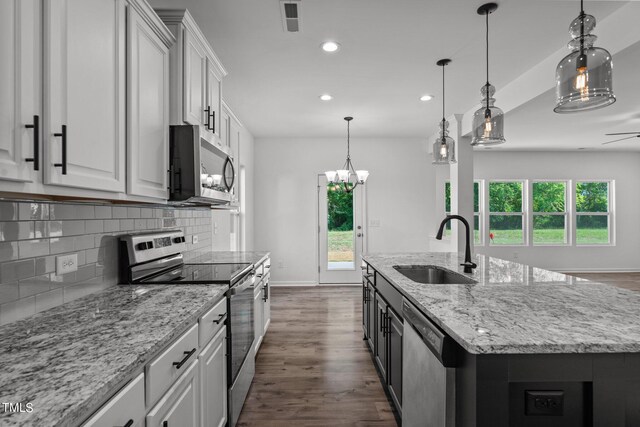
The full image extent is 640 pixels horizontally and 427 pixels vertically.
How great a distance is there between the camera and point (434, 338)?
4.25ft

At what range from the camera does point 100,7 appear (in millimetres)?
1349

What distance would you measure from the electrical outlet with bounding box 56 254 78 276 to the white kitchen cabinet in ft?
1.37

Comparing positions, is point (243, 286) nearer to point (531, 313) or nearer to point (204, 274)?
point (204, 274)

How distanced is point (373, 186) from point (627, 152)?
5.81m

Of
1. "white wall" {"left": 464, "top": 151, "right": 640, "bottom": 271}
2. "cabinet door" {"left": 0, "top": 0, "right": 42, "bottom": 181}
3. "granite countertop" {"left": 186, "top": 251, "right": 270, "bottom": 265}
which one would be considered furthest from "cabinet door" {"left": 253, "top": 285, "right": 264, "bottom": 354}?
"white wall" {"left": 464, "top": 151, "right": 640, "bottom": 271}

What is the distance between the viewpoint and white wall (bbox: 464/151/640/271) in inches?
287

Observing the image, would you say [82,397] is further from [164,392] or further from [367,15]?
[367,15]

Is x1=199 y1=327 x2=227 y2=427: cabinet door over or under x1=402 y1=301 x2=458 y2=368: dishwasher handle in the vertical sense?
under

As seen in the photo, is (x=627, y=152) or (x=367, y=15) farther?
(x=627, y=152)

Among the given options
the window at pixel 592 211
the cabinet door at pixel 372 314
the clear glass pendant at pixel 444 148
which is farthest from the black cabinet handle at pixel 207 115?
the window at pixel 592 211

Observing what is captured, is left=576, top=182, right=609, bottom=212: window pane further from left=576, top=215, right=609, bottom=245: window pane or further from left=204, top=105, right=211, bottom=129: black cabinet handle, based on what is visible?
left=204, top=105, right=211, bottom=129: black cabinet handle

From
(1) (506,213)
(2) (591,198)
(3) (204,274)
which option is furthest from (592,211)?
(3) (204,274)

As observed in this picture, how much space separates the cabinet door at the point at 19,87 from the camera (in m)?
0.91

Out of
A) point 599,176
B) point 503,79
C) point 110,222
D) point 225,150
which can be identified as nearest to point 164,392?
point 110,222
